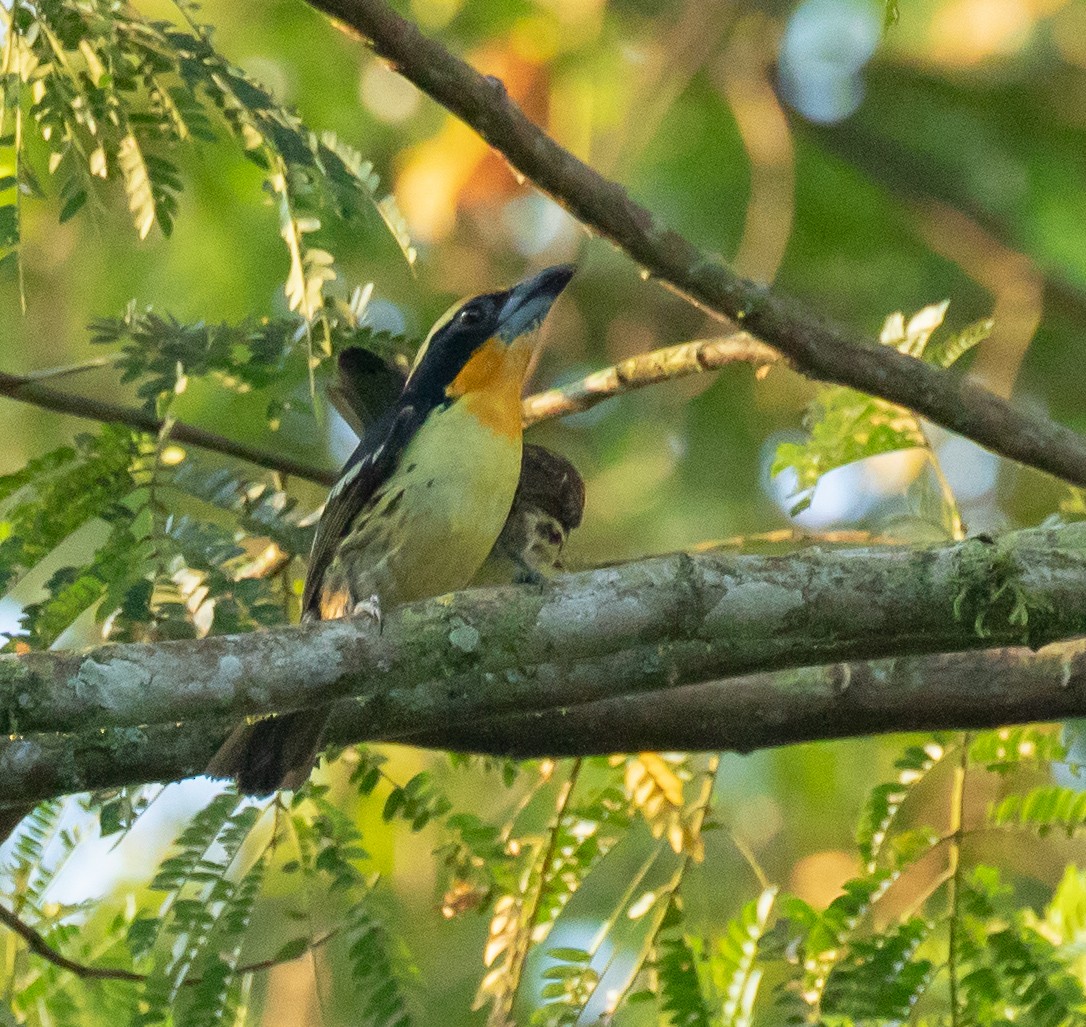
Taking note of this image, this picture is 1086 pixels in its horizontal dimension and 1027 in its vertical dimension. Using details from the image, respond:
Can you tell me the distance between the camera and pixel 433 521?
3814 millimetres

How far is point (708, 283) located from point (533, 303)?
2.21 feet

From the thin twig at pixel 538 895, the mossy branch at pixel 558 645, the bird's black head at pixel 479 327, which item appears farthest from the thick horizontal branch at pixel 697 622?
the bird's black head at pixel 479 327

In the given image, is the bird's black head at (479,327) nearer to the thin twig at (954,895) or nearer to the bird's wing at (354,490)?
the bird's wing at (354,490)

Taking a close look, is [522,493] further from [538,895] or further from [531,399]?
[538,895]

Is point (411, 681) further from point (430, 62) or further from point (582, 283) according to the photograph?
point (582, 283)

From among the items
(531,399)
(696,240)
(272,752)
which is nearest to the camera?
(272,752)

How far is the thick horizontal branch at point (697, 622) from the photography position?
297 cm

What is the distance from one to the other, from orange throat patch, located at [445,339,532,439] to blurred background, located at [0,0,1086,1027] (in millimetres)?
2238

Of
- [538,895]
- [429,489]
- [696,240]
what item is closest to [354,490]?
[429,489]

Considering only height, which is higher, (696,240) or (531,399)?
(696,240)

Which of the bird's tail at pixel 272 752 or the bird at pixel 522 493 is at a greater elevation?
the bird at pixel 522 493

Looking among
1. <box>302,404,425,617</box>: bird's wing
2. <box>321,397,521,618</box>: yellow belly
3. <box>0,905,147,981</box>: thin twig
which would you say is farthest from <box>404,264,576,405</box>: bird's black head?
<box>0,905,147,981</box>: thin twig

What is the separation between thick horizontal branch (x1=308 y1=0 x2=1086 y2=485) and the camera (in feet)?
10.7

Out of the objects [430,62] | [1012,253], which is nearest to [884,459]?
[1012,253]
